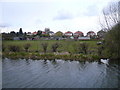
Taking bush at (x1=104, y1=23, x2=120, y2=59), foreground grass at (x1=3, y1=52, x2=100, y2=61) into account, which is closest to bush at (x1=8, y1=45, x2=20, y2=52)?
foreground grass at (x1=3, y1=52, x2=100, y2=61)

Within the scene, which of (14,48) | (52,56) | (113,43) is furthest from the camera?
(14,48)

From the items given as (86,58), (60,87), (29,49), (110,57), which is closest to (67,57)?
(86,58)

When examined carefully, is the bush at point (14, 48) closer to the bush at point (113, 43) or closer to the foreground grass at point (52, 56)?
the foreground grass at point (52, 56)

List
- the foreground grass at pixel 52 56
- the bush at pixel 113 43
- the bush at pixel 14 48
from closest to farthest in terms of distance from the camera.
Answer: the bush at pixel 113 43 → the foreground grass at pixel 52 56 → the bush at pixel 14 48

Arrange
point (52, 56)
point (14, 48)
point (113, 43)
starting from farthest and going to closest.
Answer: point (14, 48)
point (52, 56)
point (113, 43)

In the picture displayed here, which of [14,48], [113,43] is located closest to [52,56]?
[14,48]

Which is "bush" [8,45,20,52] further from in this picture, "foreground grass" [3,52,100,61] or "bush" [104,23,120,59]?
"bush" [104,23,120,59]

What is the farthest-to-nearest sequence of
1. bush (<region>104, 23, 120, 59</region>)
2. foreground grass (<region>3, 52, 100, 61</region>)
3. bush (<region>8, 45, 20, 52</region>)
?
bush (<region>8, 45, 20, 52</region>) → foreground grass (<region>3, 52, 100, 61</region>) → bush (<region>104, 23, 120, 59</region>)

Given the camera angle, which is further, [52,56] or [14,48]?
[14,48]

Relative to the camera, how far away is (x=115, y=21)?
50.8 feet

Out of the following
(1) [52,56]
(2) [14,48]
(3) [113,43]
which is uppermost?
(3) [113,43]

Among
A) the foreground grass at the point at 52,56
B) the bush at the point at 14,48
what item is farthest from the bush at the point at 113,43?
the bush at the point at 14,48

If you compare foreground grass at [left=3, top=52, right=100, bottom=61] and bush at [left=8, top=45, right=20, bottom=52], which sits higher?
bush at [left=8, top=45, right=20, bottom=52]

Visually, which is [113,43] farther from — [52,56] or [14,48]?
[14,48]
